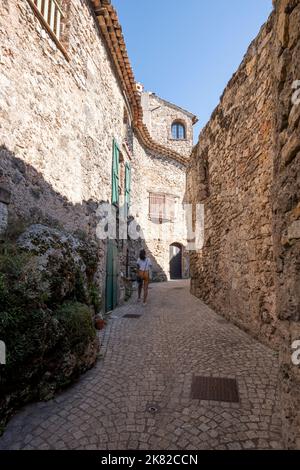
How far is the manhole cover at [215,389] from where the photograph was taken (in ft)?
8.54

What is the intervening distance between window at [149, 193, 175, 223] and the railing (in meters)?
10.1

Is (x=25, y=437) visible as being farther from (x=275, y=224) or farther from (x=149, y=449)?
(x=275, y=224)

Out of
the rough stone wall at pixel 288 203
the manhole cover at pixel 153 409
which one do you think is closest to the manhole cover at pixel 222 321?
the manhole cover at pixel 153 409

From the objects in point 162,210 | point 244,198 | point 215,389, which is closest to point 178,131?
point 162,210

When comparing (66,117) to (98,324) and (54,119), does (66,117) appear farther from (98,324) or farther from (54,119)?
(98,324)

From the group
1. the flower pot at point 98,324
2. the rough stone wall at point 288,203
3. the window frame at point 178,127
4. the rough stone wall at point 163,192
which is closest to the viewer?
the rough stone wall at point 288,203

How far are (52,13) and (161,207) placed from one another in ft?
35.1

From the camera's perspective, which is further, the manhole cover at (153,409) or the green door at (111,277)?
the green door at (111,277)

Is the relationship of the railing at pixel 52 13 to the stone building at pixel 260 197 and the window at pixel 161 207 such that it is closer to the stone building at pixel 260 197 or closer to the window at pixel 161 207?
the stone building at pixel 260 197

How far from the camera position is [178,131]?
1805 cm

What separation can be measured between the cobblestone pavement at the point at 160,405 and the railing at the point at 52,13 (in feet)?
18.2

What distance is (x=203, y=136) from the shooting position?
23.8 ft

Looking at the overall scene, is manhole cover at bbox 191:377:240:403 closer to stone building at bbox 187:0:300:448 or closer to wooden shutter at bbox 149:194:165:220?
stone building at bbox 187:0:300:448
